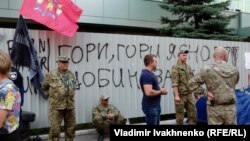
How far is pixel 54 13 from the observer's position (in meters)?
8.59

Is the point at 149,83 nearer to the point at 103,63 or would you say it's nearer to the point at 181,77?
the point at 181,77

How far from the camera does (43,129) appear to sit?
873cm

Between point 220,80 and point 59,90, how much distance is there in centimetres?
295

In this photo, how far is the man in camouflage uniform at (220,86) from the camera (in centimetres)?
616

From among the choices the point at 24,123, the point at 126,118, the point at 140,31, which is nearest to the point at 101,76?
the point at 126,118

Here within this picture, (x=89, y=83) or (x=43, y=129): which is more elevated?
(x=89, y=83)

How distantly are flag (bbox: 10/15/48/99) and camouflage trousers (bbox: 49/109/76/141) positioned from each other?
970 mm

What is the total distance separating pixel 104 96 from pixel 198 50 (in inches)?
146

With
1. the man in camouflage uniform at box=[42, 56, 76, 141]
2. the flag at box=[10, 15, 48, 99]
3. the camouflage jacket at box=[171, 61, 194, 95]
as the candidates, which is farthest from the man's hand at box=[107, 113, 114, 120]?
the camouflage jacket at box=[171, 61, 194, 95]

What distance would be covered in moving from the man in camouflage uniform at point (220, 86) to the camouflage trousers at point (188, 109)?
232 centimetres

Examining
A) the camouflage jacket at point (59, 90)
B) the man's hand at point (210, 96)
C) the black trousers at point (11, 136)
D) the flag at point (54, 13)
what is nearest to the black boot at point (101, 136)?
the camouflage jacket at point (59, 90)

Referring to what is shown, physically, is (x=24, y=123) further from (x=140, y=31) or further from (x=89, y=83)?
(x=140, y=31)

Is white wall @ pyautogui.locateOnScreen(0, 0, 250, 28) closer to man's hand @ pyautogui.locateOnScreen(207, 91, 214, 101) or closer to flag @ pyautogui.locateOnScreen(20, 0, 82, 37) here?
flag @ pyautogui.locateOnScreen(20, 0, 82, 37)

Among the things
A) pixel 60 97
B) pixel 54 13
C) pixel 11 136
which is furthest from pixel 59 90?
pixel 11 136
